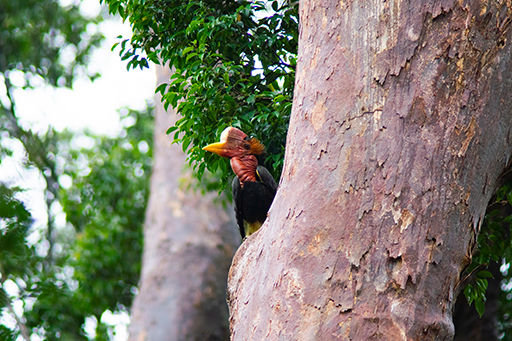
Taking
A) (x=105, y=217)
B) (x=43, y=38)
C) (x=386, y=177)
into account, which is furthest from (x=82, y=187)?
(x=386, y=177)

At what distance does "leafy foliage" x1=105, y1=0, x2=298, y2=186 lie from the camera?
10.5ft

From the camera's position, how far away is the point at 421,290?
6.54 feet

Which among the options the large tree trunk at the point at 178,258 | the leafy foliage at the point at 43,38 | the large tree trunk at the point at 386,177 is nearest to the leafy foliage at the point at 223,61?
the large tree trunk at the point at 386,177

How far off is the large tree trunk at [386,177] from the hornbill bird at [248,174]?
32.1 inches

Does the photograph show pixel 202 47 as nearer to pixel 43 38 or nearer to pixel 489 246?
pixel 489 246

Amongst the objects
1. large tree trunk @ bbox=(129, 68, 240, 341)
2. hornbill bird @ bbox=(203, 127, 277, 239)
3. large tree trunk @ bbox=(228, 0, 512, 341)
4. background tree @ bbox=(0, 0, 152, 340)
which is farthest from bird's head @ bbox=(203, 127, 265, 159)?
large tree trunk @ bbox=(129, 68, 240, 341)

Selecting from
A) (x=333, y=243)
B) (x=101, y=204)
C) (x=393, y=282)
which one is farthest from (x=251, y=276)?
(x=101, y=204)

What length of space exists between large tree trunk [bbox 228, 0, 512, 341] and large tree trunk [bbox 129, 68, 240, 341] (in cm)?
597

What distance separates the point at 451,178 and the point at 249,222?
1.81 meters

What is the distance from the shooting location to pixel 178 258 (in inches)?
332

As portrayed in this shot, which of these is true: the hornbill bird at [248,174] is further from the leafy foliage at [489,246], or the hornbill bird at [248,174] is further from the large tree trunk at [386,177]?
the leafy foliage at [489,246]

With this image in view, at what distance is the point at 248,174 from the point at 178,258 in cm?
536

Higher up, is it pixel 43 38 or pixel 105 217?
pixel 43 38

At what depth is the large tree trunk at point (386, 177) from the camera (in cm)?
200
